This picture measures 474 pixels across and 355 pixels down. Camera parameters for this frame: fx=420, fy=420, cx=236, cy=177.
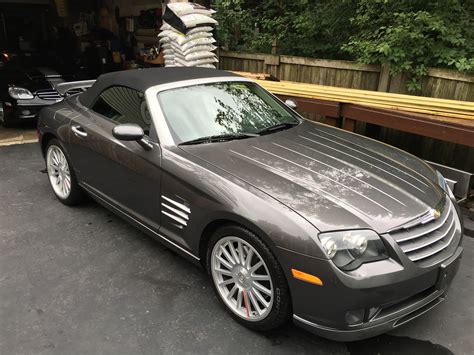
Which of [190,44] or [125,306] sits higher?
[190,44]

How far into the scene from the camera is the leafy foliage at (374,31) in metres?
5.77

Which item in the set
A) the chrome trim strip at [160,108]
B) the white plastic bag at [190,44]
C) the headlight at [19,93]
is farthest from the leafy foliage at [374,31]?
the headlight at [19,93]

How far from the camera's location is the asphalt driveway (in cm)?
261

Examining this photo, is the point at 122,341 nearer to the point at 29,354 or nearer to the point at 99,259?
the point at 29,354

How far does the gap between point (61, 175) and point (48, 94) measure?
12.8 ft

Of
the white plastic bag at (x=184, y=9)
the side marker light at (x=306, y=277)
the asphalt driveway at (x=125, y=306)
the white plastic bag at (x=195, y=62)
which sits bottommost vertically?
the asphalt driveway at (x=125, y=306)

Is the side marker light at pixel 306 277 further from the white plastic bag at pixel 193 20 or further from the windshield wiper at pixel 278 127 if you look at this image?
the white plastic bag at pixel 193 20

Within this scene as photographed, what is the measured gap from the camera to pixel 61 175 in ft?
14.9

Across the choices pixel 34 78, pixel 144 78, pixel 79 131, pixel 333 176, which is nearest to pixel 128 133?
pixel 144 78

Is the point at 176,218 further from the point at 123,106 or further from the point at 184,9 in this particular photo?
the point at 184,9

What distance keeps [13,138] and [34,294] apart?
5.12 m

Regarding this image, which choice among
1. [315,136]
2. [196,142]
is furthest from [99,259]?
[315,136]

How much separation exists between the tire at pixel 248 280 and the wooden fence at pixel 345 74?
4214mm

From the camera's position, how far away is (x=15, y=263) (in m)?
3.47
